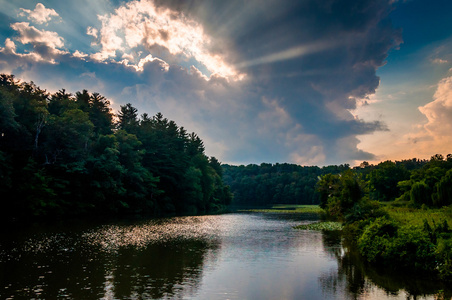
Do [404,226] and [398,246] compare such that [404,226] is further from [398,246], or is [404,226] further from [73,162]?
[73,162]

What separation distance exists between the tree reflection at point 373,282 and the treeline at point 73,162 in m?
38.5

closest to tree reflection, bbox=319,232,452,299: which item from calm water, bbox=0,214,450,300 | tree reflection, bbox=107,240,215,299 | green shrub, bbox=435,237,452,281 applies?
calm water, bbox=0,214,450,300

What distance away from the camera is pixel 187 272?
16297mm

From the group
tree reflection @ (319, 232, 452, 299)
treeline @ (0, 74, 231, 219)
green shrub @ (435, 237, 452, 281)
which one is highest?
treeline @ (0, 74, 231, 219)

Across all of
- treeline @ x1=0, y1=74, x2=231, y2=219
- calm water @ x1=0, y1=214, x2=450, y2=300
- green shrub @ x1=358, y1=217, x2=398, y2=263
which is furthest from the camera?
treeline @ x1=0, y1=74, x2=231, y2=219

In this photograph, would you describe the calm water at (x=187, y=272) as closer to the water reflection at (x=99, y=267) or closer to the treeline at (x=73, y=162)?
the water reflection at (x=99, y=267)

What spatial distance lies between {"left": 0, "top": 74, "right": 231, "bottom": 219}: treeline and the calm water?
20.3 meters

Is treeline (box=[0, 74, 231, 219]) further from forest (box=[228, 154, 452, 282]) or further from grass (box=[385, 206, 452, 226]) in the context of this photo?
grass (box=[385, 206, 452, 226])

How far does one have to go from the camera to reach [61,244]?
24219mm

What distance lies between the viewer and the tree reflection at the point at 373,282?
13227 mm

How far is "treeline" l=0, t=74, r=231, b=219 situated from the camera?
141ft

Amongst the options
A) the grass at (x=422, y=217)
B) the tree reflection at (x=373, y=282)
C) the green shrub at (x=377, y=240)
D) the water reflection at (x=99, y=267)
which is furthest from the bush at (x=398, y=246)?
the water reflection at (x=99, y=267)

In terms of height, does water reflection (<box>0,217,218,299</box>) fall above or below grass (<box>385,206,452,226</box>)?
below

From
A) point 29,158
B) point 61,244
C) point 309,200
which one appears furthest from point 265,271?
point 309,200
